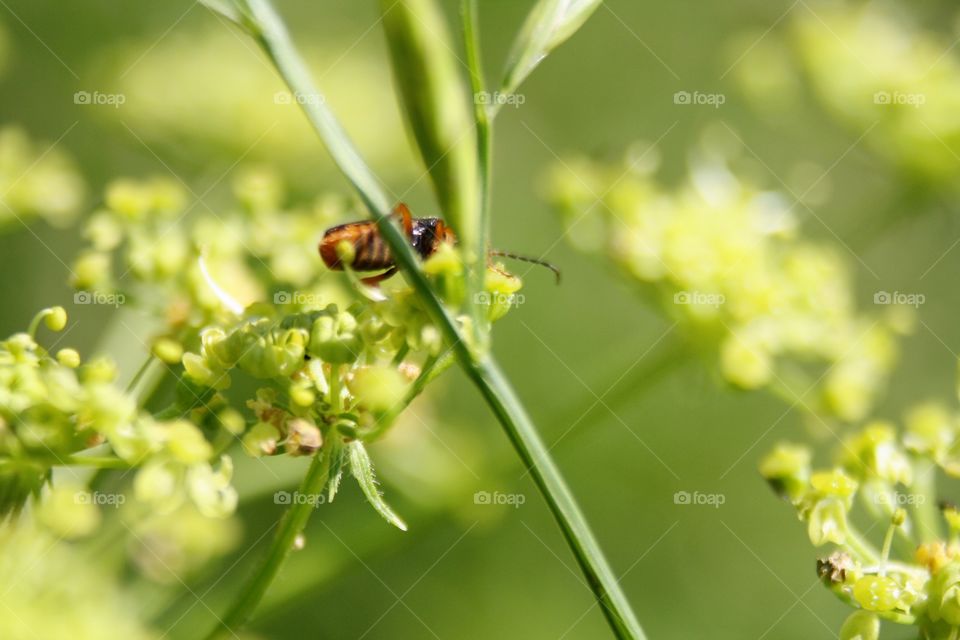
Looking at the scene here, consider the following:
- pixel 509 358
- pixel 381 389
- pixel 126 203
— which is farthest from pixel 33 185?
pixel 509 358

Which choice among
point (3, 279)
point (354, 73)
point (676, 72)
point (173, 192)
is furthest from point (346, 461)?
point (676, 72)

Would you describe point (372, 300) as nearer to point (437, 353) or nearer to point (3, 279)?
point (437, 353)

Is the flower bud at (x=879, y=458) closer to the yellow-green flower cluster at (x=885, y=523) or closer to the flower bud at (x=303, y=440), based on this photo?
the yellow-green flower cluster at (x=885, y=523)

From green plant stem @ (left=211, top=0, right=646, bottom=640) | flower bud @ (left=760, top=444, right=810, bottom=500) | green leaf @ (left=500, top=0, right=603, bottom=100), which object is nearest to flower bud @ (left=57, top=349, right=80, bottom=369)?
green plant stem @ (left=211, top=0, right=646, bottom=640)
